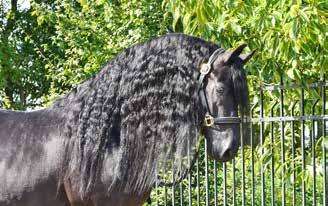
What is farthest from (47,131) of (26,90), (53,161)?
(26,90)

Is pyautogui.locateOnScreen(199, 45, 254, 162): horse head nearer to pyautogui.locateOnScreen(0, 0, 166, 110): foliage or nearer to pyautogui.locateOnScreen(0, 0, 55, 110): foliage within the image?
pyautogui.locateOnScreen(0, 0, 166, 110): foliage

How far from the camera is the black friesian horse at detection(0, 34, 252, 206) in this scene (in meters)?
3.32

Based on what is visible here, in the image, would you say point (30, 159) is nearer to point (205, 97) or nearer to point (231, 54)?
point (205, 97)

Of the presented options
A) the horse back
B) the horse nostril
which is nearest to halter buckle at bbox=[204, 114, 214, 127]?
the horse nostril

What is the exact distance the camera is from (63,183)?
3402mm

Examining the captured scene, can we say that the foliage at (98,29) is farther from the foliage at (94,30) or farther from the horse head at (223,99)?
the horse head at (223,99)

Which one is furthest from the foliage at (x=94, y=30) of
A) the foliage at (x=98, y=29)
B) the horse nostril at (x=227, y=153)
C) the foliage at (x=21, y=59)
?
the foliage at (x=21, y=59)

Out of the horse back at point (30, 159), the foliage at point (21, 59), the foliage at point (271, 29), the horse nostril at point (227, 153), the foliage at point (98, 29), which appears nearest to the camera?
the horse nostril at point (227, 153)

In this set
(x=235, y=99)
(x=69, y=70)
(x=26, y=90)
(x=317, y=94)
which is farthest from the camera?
(x=26, y=90)

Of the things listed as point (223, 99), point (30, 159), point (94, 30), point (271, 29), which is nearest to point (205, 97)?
point (223, 99)

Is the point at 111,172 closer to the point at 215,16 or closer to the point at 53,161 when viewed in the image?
the point at 53,161

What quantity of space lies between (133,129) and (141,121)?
0.06 m

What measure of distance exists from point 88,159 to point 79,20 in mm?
6065

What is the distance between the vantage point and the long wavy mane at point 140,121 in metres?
3.34
